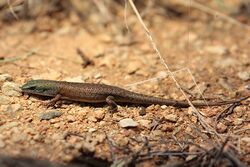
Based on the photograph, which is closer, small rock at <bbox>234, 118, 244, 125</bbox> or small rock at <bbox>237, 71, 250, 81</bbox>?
small rock at <bbox>234, 118, 244, 125</bbox>

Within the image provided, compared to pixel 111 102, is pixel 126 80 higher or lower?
higher

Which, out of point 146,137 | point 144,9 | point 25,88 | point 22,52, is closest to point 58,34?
point 22,52

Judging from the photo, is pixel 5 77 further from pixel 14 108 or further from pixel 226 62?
pixel 226 62

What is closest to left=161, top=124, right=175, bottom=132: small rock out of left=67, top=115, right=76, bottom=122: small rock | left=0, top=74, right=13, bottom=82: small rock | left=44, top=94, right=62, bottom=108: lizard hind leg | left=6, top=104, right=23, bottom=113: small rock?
left=67, top=115, right=76, bottom=122: small rock

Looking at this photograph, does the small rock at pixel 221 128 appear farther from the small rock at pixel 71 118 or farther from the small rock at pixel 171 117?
the small rock at pixel 71 118

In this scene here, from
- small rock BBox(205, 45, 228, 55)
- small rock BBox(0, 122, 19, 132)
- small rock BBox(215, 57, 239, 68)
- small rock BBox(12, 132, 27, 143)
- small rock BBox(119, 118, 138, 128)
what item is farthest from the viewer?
small rock BBox(205, 45, 228, 55)

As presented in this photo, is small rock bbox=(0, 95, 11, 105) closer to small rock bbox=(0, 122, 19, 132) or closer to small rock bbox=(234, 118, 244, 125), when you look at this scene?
small rock bbox=(0, 122, 19, 132)

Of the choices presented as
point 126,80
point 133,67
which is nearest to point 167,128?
point 126,80

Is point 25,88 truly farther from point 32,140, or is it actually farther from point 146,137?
point 146,137
